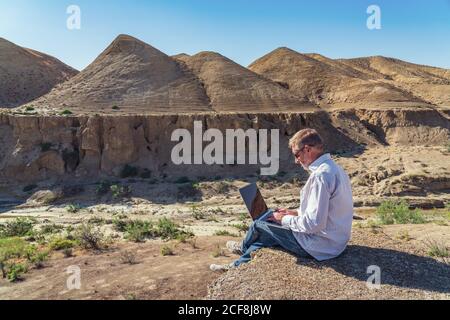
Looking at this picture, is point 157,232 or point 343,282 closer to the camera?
point 343,282

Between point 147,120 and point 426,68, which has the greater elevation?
point 426,68

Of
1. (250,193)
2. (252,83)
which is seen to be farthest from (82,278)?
(252,83)

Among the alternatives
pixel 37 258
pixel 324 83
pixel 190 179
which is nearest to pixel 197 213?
pixel 190 179

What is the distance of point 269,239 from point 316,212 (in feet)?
3.22

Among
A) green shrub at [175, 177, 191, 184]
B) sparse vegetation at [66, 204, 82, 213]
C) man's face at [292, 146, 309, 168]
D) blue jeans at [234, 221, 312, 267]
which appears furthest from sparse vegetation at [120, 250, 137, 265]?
green shrub at [175, 177, 191, 184]

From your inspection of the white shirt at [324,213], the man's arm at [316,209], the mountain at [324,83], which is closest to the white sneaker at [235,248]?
the white shirt at [324,213]

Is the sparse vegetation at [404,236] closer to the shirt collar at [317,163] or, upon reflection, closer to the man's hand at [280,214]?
the man's hand at [280,214]

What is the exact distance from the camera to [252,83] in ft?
125

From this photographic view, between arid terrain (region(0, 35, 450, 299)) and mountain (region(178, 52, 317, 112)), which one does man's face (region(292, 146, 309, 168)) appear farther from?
mountain (region(178, 52, 317, 112))

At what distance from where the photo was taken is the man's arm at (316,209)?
4.39m

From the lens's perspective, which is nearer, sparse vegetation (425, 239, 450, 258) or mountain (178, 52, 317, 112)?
sparse vegetation (425, 239, 450, 258)

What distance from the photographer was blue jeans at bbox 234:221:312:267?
4.91 metres

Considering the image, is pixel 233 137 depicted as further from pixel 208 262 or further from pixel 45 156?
pixel 208 262
